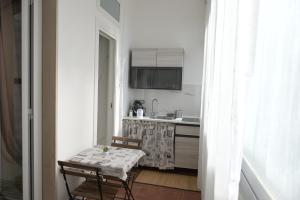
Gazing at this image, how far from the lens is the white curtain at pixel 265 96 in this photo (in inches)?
30.2

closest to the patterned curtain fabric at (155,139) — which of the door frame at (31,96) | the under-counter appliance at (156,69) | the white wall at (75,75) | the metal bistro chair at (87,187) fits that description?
the under-counter appliance at (156,69)

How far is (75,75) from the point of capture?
2.18 metres

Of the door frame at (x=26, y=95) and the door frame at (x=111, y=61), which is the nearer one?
the door frame at (x=26, y=95)

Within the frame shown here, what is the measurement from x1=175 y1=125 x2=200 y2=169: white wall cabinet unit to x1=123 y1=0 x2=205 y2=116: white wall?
2.20ft

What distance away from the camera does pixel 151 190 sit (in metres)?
2.87

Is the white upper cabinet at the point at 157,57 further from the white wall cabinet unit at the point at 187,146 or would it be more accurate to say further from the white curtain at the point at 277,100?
the white curtain at the point at 277,100

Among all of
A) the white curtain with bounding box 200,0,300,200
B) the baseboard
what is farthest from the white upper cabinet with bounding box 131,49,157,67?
the baseboard

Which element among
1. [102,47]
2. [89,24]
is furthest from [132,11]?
[89,24]

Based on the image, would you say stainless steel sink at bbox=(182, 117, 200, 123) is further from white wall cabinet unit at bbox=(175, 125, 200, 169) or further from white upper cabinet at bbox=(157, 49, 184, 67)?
white upper cabinet at bbox=(157, 49, 184, 67)

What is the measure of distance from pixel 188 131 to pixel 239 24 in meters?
2.55

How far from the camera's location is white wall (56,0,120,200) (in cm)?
195

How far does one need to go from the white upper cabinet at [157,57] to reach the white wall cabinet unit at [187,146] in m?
1.18

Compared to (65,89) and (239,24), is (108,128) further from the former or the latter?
(239,24)

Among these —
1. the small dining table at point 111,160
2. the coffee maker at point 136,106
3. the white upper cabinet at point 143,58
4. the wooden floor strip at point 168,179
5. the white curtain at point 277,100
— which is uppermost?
the white upper cabinet at point 143,58
